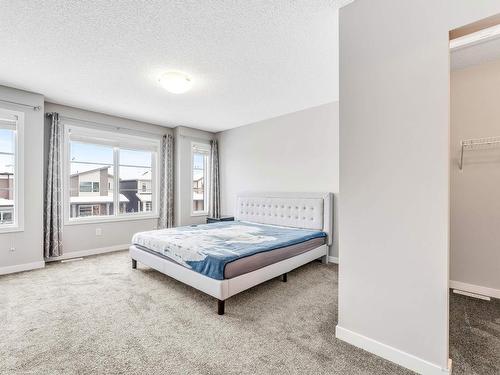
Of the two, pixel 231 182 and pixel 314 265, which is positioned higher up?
pixel 231 182

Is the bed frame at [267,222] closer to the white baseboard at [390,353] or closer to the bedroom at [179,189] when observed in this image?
the bedroom at [179,189]

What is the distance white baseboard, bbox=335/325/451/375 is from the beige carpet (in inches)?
2.2

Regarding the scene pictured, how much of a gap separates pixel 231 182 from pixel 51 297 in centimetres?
388

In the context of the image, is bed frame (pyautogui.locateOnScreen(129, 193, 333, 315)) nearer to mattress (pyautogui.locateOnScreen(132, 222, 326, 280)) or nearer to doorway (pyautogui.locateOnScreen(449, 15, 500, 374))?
mattress (pyautogui.locateOnScreen(132, 222, 326, 280))

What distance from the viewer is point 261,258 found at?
280 cm

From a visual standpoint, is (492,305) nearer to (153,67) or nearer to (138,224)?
(153,67)

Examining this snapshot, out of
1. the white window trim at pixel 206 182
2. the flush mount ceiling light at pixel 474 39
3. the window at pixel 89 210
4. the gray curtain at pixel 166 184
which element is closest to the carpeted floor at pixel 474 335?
the flush mount ceiling light at pixel 474 39

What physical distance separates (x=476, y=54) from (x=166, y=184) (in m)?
5.25

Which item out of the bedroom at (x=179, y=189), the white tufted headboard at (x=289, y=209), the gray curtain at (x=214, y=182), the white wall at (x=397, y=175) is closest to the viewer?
the white wall at (x=397, y=175)

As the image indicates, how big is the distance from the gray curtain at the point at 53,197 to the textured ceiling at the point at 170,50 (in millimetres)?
578

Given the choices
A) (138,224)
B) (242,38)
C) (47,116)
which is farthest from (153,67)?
(138,224)

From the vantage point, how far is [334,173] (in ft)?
13.6

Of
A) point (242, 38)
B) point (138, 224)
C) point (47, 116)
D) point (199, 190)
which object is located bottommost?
point (138, 224)

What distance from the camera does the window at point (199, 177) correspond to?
585 cm
